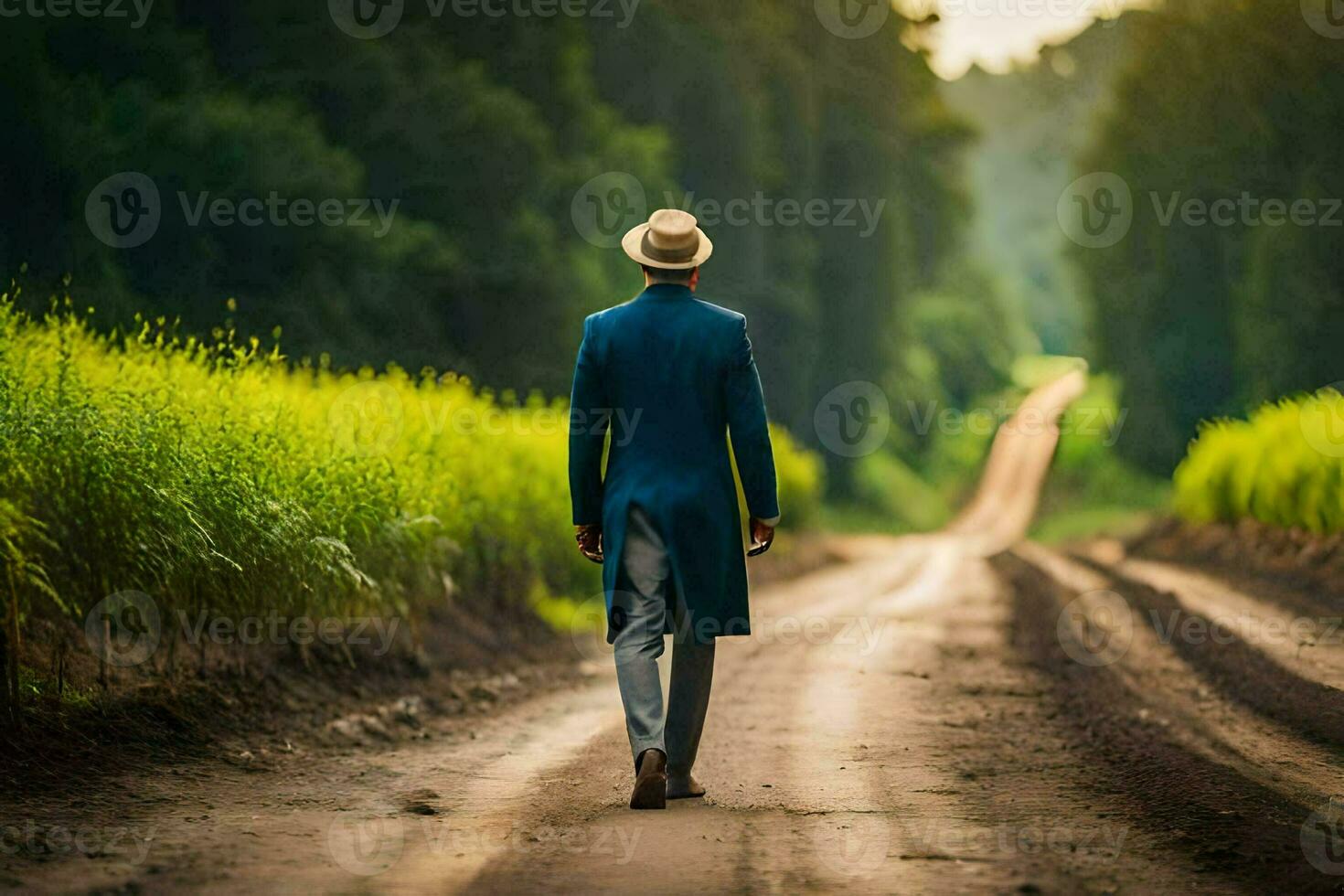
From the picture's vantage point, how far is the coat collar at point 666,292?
6.02 m

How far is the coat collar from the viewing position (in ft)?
19.8

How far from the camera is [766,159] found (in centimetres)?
4416

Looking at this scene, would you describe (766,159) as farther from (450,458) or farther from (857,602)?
(450,458)

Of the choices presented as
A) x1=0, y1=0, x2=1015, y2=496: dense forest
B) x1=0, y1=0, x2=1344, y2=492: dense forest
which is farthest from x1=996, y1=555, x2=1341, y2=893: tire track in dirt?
x1=0, y1=0, x2=1015, y2=496: dense forest

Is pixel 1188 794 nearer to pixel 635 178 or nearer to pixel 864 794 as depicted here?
pixel 864 794

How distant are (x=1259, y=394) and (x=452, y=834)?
112 feet

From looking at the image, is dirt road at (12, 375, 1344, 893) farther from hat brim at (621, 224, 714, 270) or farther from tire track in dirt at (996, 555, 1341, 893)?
hat brim at (621, 224, 714, 270)

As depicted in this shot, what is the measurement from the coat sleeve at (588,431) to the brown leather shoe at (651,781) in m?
1.02

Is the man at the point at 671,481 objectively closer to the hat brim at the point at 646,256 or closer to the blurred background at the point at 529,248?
the hat brim at the point at 646,256

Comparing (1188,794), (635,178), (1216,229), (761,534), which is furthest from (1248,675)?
(1216,229)

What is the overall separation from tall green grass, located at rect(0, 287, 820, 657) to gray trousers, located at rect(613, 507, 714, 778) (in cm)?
235

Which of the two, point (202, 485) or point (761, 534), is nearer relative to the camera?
point (761, 534)

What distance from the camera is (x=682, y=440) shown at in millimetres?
5898

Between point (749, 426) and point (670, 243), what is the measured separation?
0.84m
